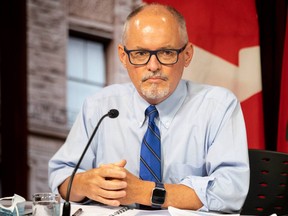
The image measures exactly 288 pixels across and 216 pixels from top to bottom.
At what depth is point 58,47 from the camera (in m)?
4.80

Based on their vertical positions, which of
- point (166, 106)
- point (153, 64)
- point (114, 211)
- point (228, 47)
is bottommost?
point (114, 211)

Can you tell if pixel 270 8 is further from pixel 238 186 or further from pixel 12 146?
pixel 12 146

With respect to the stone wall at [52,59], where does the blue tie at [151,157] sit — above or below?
below

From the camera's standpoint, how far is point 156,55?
79.7 inches

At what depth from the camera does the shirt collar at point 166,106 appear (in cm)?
215

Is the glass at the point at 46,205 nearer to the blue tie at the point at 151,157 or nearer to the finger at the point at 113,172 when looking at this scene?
the finger at the point at 113,172

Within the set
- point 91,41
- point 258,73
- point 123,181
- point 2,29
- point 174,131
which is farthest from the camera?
point 91,41

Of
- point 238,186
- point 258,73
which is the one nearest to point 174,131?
point 238,186

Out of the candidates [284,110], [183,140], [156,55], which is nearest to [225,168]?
[183,140]

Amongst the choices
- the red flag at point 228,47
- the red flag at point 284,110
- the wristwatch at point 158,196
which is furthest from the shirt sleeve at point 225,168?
the red flag at point 228,47

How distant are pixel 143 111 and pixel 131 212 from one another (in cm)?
42

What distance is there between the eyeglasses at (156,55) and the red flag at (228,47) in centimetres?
97

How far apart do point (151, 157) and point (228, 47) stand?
3.60 feet

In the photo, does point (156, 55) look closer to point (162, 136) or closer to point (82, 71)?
point (162, 136)
